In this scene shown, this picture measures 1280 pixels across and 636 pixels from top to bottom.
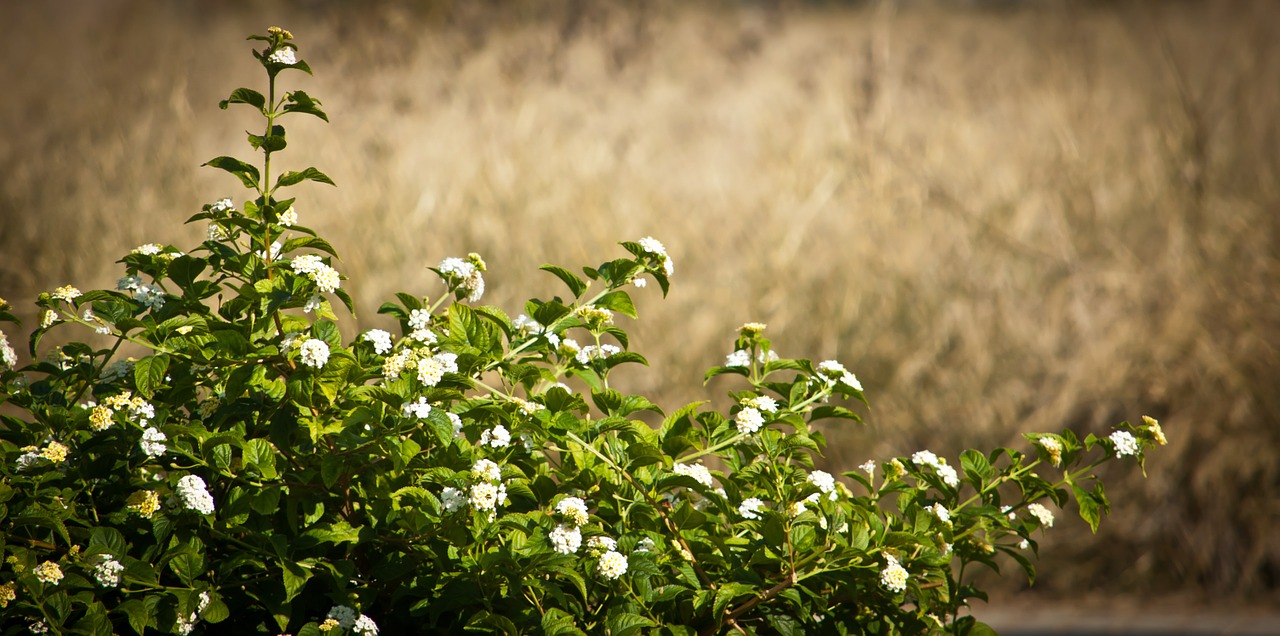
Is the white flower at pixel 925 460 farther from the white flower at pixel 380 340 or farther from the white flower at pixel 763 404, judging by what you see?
the white flower at pixel 380 340

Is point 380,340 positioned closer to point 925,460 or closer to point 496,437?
point 496,437

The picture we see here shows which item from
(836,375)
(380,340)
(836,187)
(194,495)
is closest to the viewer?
(194,495)

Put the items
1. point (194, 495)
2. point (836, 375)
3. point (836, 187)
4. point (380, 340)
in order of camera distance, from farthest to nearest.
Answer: point (836, 187) → point (836, 375) → point (380, 340) → point (194, 495)

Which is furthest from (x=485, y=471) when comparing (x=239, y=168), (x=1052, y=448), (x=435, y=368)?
(x=1052, y=448)

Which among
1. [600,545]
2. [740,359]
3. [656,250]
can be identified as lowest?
[600,545]

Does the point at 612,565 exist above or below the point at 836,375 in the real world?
below

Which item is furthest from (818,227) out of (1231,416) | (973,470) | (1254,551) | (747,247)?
(973,470)

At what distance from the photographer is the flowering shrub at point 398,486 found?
3.67 ft

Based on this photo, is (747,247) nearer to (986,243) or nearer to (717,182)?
(717,182)

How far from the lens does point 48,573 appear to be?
3.53 ft

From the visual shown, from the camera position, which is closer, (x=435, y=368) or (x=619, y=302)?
(x=435, y=368)

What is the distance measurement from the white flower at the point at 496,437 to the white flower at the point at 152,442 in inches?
13.9

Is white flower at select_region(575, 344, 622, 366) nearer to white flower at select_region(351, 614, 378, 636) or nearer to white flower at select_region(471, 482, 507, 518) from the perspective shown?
white flower at select_region(471, 482, 507, 518)

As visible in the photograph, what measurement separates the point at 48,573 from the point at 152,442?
168mm
